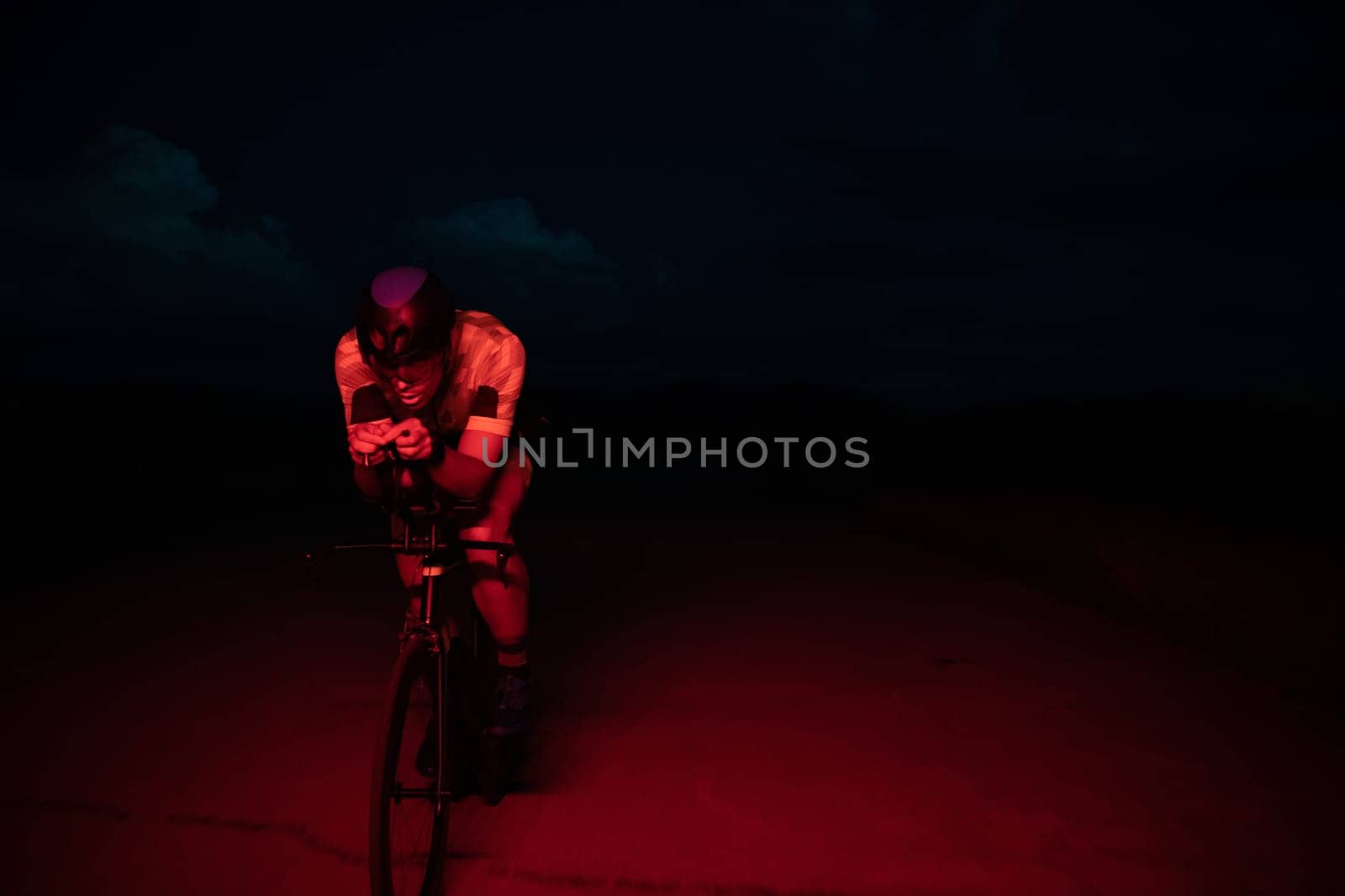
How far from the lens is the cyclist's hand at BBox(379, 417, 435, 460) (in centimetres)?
275

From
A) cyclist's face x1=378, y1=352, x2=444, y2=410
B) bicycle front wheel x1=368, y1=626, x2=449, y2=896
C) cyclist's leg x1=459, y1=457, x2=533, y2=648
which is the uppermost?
cyclist's face x1=378, y1=352, x2=444, y2=410

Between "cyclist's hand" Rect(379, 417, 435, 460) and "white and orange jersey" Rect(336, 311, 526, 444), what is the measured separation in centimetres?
57

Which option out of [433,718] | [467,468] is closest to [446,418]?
[467,468]

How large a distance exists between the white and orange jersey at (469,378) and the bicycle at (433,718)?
40 cm

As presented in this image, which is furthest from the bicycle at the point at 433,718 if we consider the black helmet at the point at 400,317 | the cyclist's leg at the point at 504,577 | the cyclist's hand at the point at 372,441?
the black helmet at the point at 400,317

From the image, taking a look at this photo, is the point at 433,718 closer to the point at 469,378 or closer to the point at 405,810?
the point at 405,810

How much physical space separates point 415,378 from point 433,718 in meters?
1.24

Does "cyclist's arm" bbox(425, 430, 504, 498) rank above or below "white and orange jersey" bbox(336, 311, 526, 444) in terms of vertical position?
below

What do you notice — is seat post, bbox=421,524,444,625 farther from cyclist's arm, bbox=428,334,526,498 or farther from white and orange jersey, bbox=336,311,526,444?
white and orange jersey, bbox=336,311,526,444

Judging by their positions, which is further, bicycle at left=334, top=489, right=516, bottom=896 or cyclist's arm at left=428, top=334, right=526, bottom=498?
cyclist's arm at left=428, top=334, right=526, bottom=498

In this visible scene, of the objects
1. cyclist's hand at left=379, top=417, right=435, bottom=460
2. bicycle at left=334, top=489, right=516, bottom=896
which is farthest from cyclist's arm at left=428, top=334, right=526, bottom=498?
cyclist's hand at left=379, top=417, right=435, bottom=460

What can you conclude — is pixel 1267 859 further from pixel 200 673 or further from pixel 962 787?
pixel 200 673

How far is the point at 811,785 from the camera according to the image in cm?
405

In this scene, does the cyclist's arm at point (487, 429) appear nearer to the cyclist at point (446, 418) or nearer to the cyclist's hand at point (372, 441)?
the cyclist at point (446, 418)
